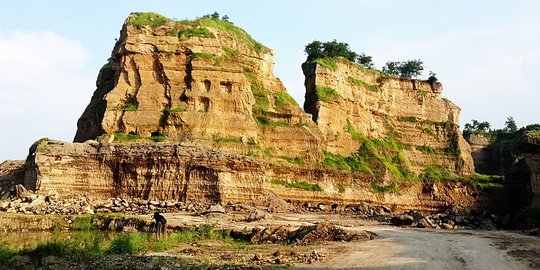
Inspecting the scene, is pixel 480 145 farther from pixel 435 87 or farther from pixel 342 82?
pixel 342 82

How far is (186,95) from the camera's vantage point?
45844 mm

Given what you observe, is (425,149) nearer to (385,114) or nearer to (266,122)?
(385,114)

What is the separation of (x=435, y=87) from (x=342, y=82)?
18.3m

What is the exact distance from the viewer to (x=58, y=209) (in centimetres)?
3388

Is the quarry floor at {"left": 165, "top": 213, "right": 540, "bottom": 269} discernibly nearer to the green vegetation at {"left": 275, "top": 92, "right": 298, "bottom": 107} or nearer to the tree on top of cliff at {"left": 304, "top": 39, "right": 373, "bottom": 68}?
the green vegetation at {"left": 275, "top": 92, "right": 298, "bottom": 107}

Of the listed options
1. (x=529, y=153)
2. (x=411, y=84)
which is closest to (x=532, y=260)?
(x=529, y=153)

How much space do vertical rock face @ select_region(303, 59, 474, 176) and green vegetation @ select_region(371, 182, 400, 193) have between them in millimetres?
4607

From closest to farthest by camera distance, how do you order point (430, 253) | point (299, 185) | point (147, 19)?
point (430, 253) → point (147, 19) → point (299, 185)

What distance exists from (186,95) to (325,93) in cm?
1931

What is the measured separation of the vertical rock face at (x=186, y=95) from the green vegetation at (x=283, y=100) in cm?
154

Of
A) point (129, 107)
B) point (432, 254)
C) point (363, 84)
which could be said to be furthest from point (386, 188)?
point (432, 254)

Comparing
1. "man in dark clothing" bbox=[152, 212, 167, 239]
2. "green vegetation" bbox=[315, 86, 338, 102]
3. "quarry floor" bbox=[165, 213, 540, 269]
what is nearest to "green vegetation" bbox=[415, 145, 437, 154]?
"green vegetation" bbox=[315, 86, 338, 102]

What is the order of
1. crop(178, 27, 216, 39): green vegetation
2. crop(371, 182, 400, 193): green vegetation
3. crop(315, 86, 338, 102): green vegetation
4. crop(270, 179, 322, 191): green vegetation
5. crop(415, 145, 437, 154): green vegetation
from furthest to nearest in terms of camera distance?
crop(415, 145, 437, 154): green vegetation < crop(315, 86, 338, 102): green vegetation < crop(371, 182, 400, 193): green vegetation < crop(178, 27, 216, 39): green vegetation < crop(270, 179, 322, 191): green vegetation

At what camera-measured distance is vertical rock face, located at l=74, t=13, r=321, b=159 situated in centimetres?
4472
